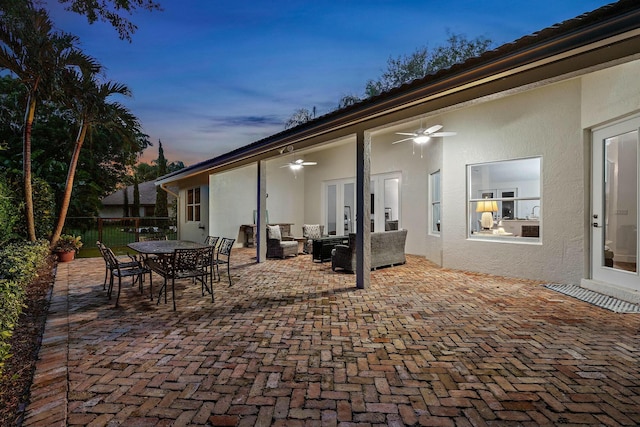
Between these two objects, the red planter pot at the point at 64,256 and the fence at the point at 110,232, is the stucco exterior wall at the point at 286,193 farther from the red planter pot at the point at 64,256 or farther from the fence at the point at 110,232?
the red planter pot at the point at 64,256

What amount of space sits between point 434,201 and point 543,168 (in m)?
2.85

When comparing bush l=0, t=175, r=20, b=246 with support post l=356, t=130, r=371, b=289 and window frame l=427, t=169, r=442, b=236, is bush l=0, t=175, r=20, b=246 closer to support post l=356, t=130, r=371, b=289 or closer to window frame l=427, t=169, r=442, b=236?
support post l=356, t=130, r=371, b=289

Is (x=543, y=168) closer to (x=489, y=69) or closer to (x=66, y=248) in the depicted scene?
(x=489, y=69)

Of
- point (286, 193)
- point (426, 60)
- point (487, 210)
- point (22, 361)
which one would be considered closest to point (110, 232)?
point (286, 193)

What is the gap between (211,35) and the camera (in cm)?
1030

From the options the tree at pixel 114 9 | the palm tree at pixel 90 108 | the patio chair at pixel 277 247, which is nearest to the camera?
the tree at pixel 114 9

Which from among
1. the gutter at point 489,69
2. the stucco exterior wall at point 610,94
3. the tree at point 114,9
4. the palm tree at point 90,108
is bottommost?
the gutter at point 489,69

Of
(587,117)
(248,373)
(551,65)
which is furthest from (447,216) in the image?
(248,373)

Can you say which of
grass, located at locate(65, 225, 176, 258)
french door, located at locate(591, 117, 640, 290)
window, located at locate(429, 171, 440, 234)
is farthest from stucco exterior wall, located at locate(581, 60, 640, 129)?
grass, located at locate(65, 225, 176, 258)

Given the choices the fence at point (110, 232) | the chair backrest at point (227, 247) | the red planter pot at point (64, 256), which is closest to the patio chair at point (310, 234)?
the chair backrest at point (227, 247)

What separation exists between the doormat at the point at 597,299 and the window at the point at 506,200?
1070mm

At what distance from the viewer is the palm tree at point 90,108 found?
25.5ft

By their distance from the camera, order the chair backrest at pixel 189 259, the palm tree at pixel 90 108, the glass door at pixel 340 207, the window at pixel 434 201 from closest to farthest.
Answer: the chair backrest at pixel 189 259
the palm tree at pixel 90 108
the window at pixel 434 201
the glass door at pixel 340 207

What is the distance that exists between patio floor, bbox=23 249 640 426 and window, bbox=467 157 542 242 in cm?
186
